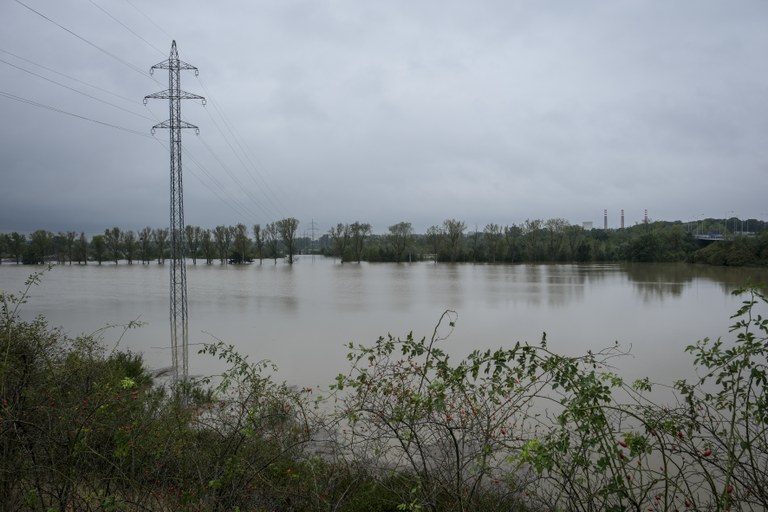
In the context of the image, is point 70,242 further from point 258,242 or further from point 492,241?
point 492,241

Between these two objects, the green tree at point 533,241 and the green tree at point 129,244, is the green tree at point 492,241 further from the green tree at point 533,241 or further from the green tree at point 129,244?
the green tree at point 129,244

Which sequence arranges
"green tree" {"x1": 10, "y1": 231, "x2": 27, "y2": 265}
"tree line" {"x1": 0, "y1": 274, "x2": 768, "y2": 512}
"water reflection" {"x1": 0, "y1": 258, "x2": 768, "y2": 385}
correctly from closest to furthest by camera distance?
1. "tree line" {"x1": 0, "y1": 274, "x2": 768, "y2": 512}
2. "water reflection" {"x1": 0, "y1": 258, "x2": 768, "y2": 385}
3. "green tree" {"x1": 10, "y1": 231, "x2": 27, "y2": 265}

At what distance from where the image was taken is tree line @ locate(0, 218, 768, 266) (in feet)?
180

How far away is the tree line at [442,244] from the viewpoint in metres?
54.8

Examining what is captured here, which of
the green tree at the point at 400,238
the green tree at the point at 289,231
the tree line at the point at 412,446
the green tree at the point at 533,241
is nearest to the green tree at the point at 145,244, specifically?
the green tree at the point at 289,231

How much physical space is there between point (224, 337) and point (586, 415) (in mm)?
11920

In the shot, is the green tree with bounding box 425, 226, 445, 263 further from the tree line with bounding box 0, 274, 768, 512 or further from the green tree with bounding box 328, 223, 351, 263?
the tree line with bounding box 0, 274, 768, 512

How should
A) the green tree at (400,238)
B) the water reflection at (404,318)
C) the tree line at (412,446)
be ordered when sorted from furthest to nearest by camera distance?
1. the green tree at (400,238)
2. the water reflection at (404,318)
3. the tree line at (412,446)

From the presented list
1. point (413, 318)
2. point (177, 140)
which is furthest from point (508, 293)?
point (177, 140)

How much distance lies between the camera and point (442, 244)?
226ft

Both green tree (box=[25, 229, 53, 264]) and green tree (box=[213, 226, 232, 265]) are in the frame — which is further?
green tree (box=[213, 226, 232, 265])

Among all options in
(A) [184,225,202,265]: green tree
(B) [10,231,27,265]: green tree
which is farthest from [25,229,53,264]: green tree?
(A) [184,225,202,265]: green tree

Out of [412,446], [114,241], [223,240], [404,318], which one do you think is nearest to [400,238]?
[223,240]

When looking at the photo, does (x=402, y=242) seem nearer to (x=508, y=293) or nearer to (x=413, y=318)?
(x=508, y=293)
